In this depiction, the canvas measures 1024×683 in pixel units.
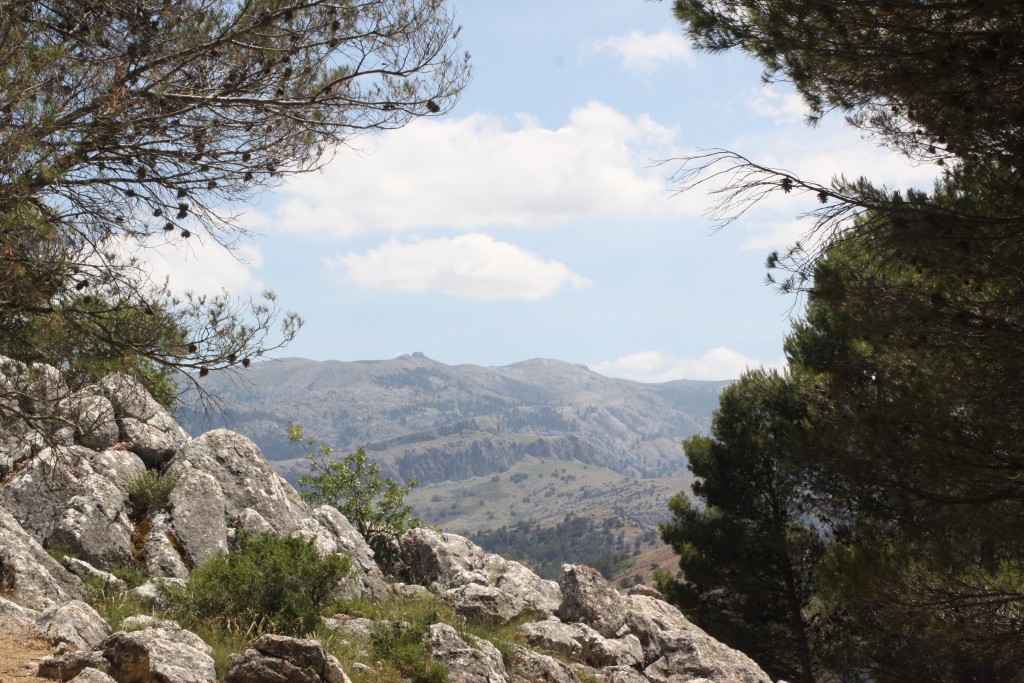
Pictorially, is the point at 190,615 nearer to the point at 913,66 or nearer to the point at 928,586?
the point at 928,586

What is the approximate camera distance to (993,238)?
25.2 feet

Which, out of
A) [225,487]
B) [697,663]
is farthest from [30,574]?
[697,663]

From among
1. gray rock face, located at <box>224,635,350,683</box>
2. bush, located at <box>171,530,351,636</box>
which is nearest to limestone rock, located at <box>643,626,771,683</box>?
bush, located at <box>171,530,351,636</box>

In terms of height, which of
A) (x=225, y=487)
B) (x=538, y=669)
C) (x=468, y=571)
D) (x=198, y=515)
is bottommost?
(x=538, y=669)

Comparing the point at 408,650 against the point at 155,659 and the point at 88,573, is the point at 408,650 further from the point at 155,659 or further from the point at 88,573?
the point at 88,573

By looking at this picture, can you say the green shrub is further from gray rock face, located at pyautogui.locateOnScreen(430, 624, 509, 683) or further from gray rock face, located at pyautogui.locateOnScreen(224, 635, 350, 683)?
gray rock face, located at pyautogui.locateOnScreen(224, 635, 350, 683)

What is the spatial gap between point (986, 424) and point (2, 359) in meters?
10.5

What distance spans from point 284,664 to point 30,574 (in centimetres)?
429

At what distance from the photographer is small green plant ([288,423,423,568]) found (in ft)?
65.6

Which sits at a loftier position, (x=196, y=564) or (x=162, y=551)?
(x=162, y=551)

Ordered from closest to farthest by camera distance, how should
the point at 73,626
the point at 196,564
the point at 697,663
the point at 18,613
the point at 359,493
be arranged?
1. the point at 73,626
2. the point at 18,613
3. the point at 697,663
4. the point at 196,564
5. the point at 359,493

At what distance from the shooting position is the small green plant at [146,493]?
43.1 ft

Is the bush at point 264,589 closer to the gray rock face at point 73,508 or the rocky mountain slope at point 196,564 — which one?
the rocky mountain slope at point 196,564

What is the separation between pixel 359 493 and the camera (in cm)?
2117
